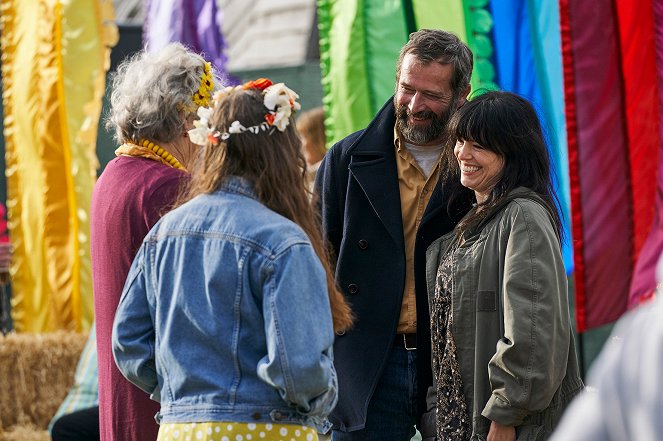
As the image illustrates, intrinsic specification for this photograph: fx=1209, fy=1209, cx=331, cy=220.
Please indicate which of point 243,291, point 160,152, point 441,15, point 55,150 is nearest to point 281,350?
point 243,291

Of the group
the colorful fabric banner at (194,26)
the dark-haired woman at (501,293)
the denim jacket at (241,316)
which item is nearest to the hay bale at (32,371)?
the colorful fabric banner at (194,26)

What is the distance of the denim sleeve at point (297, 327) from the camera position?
2.63m

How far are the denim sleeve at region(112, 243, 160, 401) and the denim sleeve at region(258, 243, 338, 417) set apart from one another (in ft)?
1.26

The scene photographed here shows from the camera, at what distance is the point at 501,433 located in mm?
3152

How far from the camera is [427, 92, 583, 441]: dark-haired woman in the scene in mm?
3121

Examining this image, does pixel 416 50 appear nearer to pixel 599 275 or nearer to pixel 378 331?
pixel 378 331

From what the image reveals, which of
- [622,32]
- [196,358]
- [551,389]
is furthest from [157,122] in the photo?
[622,32]

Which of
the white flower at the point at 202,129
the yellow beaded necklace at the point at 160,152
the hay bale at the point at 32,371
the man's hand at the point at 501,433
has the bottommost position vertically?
the hay bale at the point at 32,371

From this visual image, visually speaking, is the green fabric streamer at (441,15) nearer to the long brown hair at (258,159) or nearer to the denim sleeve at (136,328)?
the long brown hair at (258,159)

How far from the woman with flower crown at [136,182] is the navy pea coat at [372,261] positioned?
539 mm

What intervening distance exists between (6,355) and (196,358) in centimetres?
524

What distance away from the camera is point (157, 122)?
11.5ft

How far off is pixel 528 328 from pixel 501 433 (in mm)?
287

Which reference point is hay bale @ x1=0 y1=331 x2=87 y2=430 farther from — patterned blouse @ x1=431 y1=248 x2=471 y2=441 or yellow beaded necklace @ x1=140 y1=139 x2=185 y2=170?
patterned blouse @ x1=431 y1=248 x2=471 y2=441
